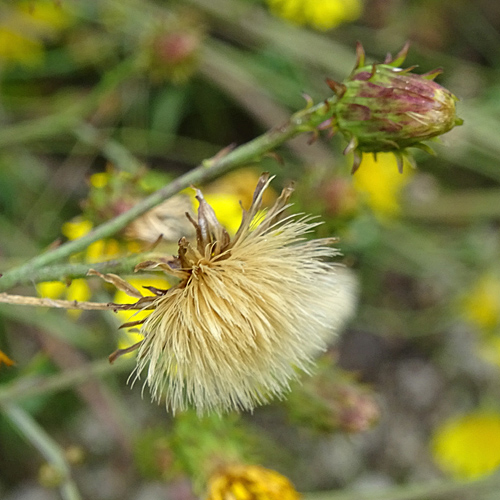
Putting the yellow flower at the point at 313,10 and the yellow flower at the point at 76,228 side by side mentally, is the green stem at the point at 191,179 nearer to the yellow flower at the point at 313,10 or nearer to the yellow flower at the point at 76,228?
the yellow flower at the point at 76,228

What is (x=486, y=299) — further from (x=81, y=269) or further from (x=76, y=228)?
(x=81, y=269)

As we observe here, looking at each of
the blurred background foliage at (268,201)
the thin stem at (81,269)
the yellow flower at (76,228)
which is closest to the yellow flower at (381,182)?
the blurred background foliage at (268,201)

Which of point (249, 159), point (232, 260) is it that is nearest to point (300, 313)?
point (232, 260)

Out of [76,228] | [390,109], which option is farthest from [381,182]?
[390,109]

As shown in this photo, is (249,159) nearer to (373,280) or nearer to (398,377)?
(373,280)

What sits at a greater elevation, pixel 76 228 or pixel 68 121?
pixel 68 121
